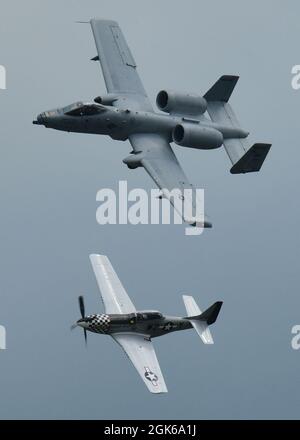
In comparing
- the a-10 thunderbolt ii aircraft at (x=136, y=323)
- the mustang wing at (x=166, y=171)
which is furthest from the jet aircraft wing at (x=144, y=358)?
the mustang wing at (x=166, y=171)

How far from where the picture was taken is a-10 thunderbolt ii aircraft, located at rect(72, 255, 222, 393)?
4906cm

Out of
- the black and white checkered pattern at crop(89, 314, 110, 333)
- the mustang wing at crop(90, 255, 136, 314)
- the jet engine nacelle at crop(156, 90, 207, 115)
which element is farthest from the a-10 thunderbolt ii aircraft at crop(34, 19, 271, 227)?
the black and white checkered pattern at crop(89, 314, 110, 333)

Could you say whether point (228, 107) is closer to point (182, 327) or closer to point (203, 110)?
point (203, 110)

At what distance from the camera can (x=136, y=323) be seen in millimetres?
50906

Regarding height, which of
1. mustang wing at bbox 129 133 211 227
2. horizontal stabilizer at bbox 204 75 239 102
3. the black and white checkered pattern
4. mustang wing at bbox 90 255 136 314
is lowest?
the black and white checkered pattern

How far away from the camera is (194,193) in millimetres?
52781

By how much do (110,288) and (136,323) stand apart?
2.69m

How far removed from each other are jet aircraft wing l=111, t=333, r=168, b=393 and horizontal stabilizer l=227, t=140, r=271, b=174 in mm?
7865

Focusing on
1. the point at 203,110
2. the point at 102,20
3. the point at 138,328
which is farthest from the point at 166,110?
the point at 138,328

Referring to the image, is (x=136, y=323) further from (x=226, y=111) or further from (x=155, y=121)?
(x=226, y=111)

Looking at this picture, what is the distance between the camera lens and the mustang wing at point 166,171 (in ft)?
168

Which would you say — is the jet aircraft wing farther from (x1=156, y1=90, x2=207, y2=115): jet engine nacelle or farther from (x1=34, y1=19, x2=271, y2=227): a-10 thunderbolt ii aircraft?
(x1=156, y1=90, x2=207, y2=115): jet engine nacelle

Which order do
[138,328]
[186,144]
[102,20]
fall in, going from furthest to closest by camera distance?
[102,20] → [186,144] → [138,328]

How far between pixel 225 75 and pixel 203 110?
6.91ft
